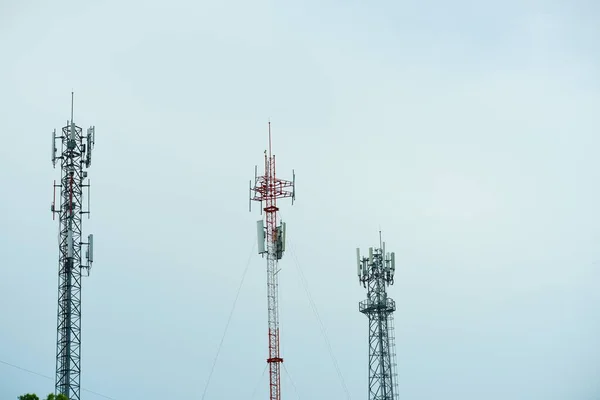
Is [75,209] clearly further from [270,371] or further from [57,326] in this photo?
[270,371]

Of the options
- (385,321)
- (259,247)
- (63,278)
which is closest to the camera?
(63,278)

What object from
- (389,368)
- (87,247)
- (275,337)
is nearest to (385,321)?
(389,368)

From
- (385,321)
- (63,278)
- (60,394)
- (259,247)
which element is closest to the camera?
(60,394)

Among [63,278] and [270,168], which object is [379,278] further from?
[63,278]

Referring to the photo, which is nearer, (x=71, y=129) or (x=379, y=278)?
(x=71, y=129)

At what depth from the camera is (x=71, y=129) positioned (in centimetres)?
11231

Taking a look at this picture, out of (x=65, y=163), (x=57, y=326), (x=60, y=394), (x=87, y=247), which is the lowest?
(x=60, y=394)

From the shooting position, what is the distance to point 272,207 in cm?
11744

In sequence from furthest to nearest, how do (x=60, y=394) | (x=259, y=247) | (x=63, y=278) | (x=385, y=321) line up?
1. (x=385, y=321)
2. (x=259, y=247)
3. (x=63, y=278)
4. (x=60, y=394)

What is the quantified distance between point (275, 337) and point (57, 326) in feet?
69.4

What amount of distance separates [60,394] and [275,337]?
2248cm

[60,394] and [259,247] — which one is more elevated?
[259,247]

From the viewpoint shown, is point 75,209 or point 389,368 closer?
point 75,209

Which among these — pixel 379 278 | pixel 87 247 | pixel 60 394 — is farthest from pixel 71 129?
pixel 379 278
